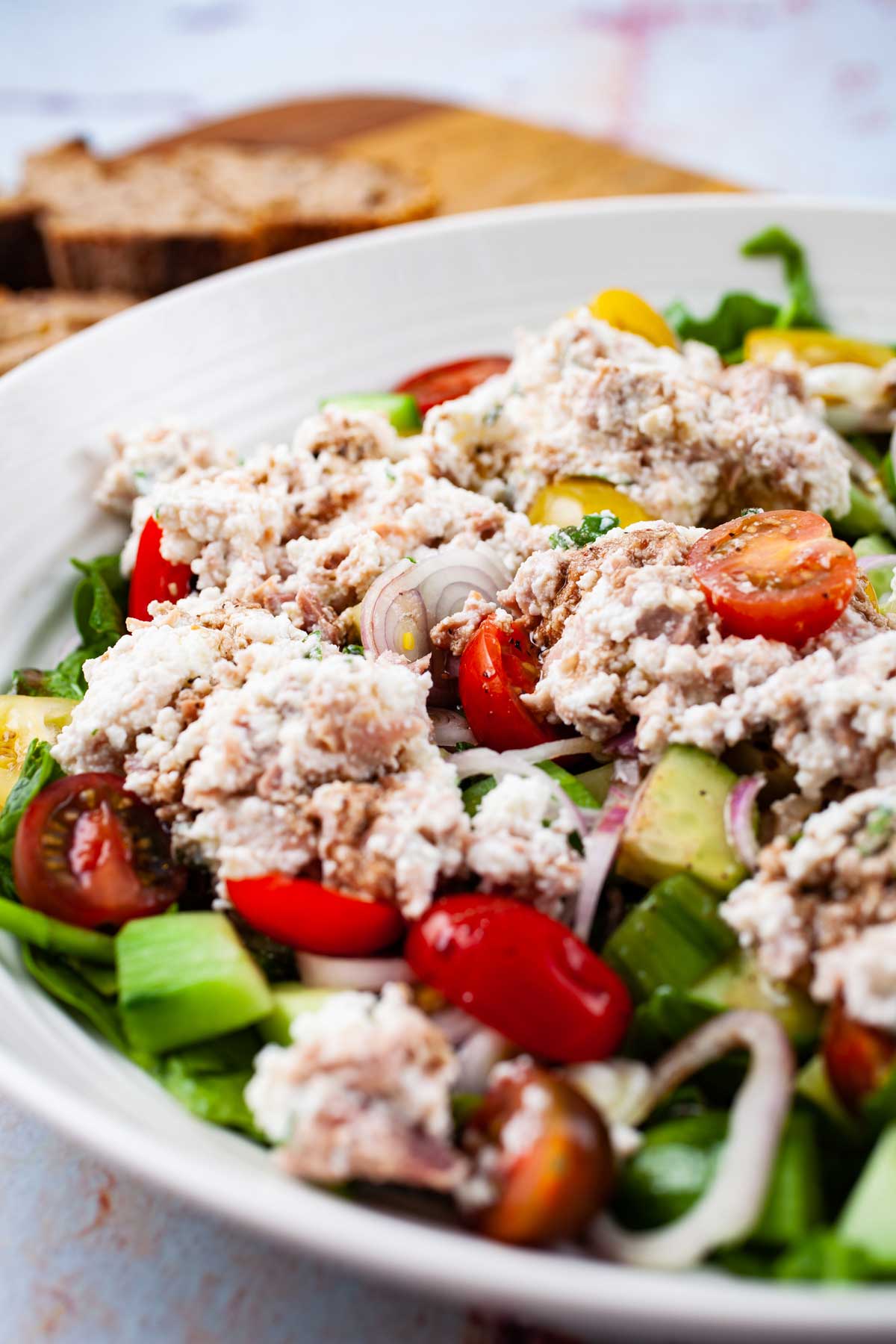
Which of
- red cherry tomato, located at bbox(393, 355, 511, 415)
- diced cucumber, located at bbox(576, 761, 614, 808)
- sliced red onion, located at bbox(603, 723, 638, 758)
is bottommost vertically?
diced cucumber, located at bbox(576, 761, 614, 808)

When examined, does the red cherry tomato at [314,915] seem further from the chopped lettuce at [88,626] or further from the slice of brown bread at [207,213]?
the slice of brown bread at [207,213]

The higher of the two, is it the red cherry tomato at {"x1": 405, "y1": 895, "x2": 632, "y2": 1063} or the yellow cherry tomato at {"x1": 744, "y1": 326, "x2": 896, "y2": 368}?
the yellow cherry tomato at {"x1": 744, "y1": 326, "x2": 896, "y2": 368}

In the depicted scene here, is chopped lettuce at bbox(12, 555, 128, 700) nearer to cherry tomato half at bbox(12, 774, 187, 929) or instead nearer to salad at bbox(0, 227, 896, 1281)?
salad at bbox(0, 227, 896, 1281)

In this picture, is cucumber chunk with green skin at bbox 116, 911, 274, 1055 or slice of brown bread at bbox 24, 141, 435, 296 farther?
slice of brown bread at bbox 24, 141, 435, 296

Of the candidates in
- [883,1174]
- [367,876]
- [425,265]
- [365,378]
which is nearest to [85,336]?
[365,378]

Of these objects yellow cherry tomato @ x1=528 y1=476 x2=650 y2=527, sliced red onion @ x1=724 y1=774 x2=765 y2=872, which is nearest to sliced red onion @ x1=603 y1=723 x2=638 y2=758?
sliced red onion @ x1=724 y1=774 x2=765 y2=872

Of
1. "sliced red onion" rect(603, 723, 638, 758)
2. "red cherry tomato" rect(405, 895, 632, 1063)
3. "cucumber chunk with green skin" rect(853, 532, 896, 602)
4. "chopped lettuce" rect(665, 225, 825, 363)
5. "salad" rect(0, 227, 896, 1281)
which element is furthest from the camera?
"chopped lettuce" rect(665, 225, 825, 363)

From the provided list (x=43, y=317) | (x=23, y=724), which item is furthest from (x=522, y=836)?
(x=43, y=317)

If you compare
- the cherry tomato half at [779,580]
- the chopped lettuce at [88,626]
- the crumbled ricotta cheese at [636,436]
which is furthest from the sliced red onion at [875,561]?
the chopped lettuce at [88,626]
